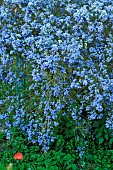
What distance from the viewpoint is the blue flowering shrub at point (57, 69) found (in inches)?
140

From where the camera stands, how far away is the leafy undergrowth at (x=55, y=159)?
12.2 feet

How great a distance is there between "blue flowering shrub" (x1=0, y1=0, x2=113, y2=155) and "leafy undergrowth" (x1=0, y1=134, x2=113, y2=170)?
0.43 feet

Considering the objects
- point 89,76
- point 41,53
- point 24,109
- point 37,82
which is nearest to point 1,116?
point 24,109

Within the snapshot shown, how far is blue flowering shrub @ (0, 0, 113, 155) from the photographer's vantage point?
3.55 m

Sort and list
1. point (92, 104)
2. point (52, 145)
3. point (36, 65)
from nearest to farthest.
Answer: point (92, 104), point (36, 65), point (52, 145)

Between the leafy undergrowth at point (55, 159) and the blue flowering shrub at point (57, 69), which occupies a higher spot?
the blue flowering shrub at point (57, 69)

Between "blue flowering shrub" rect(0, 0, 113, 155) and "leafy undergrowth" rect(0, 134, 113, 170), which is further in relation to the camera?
"leafy undergrowth" rect(0, 134, 113, 170)

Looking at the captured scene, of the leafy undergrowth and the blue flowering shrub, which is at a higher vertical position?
the blue flowering shrub

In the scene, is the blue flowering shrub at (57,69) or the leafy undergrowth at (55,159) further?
the leafy undergrowth at (55,159)

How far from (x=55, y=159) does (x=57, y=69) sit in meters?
1.01

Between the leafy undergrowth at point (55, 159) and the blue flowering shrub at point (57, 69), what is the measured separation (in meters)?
0.13

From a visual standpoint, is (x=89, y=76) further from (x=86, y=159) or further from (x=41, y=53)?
(x=86, y=159)

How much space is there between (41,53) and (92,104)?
2.57 feet

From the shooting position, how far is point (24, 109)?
3947 millimetres
